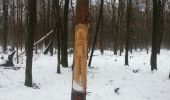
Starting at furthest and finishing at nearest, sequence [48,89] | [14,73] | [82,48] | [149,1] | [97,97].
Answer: [149,1] → [14,73] → [48,89] → [97,97] → [82,48]

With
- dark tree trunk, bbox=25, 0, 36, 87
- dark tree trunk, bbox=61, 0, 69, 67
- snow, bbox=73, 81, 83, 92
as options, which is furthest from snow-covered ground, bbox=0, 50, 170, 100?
snow, bbox=73, 81, 83, 92

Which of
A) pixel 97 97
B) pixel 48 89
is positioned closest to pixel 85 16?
pixel 97 97

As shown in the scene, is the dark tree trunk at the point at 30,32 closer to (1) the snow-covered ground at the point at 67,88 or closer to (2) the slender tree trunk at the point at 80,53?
(1) the snow-covered ground at the point at 67,88

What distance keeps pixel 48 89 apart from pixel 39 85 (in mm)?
918

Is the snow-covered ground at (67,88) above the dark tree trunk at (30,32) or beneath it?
beneath

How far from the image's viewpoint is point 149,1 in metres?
50.0

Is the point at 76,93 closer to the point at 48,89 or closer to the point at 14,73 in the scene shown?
the point at 48,89

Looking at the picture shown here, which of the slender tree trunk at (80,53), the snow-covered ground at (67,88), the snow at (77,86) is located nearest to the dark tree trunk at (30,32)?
the snow-covered ground at (67,88)

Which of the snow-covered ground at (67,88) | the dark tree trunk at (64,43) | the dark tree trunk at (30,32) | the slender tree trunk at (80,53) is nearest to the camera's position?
the slender tree trunk at (80,53)

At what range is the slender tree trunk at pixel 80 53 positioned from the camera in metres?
5.38

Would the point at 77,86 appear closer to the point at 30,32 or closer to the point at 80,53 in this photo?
the point at 80,53

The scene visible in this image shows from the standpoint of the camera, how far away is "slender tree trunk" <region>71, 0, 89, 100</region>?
5.38 m

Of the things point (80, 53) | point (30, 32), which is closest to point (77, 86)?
point (80, 53)

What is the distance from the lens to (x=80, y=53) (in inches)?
212
